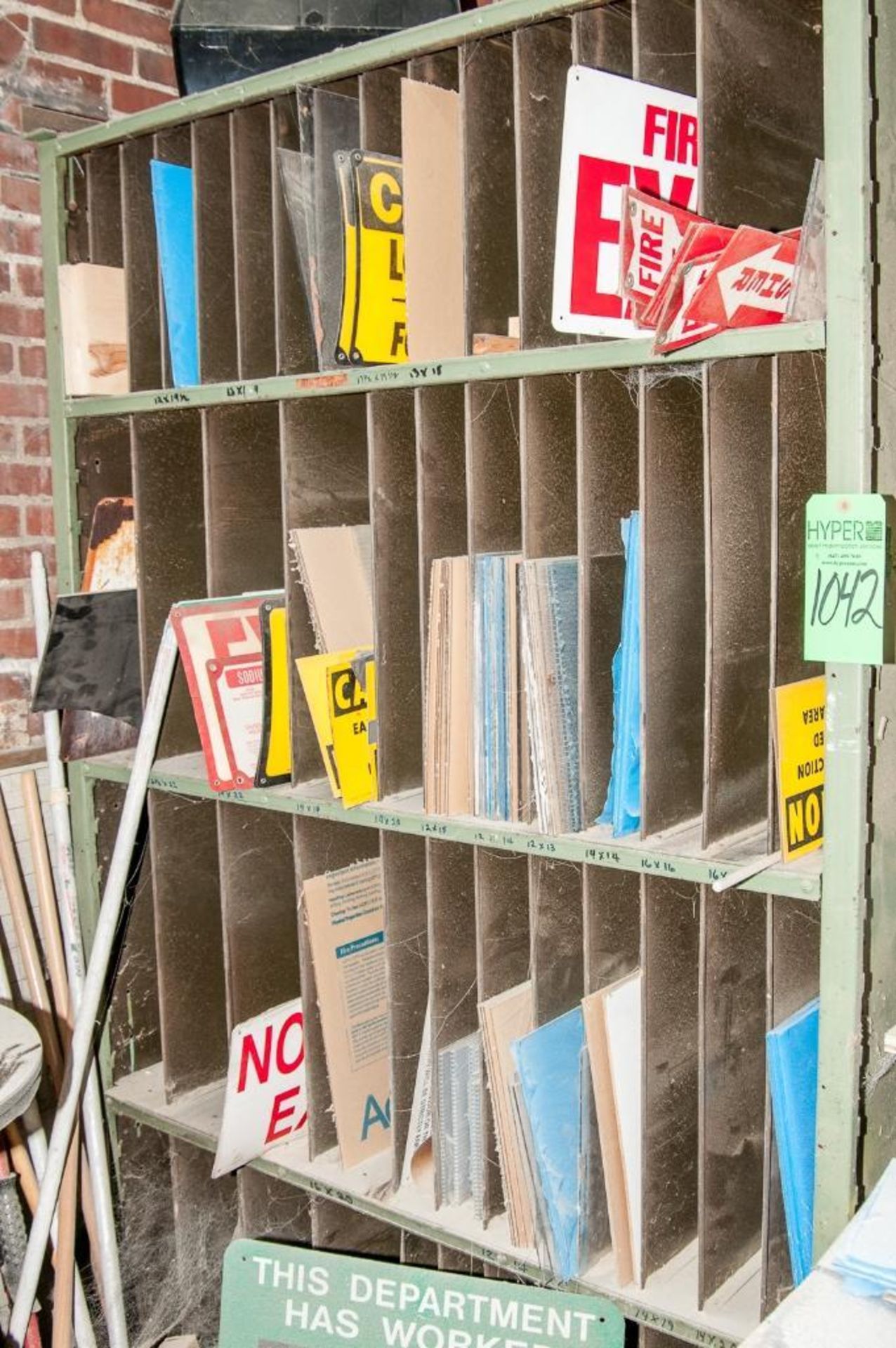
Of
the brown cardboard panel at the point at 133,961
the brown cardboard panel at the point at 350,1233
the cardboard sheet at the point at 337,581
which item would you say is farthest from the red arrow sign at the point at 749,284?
the brown cardboard panel at the point at 350,1233

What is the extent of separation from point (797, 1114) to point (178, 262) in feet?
4.95

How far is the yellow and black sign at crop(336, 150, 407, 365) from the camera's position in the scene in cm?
163

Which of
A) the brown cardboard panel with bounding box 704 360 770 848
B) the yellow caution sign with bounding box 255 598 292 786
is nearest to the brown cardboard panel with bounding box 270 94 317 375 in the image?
the yellow caution sign with bounding box 255 598 292 786

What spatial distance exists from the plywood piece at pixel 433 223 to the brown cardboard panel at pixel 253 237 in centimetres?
27

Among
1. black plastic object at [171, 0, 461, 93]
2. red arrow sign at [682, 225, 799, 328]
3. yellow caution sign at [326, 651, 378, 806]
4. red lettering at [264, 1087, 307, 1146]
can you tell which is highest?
black plastic object at [171, 0, 461, 93]

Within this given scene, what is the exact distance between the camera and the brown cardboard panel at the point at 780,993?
1446 millimetres

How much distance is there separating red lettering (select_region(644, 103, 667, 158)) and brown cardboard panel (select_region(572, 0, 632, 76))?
0.06m

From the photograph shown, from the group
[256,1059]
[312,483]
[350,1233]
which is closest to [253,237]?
[312,483]

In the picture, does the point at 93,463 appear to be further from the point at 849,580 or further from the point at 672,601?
the point at 849,580

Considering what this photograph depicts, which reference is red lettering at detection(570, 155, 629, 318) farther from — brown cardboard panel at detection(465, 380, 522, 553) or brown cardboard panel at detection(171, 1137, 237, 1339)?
brown cardboard panel at detection(171, 1137, 237, 1339)

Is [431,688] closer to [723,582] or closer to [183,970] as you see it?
[723,582]

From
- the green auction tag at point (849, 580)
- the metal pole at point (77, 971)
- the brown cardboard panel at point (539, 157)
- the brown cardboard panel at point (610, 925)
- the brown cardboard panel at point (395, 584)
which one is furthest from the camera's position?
the metal pole at point (77, 971)

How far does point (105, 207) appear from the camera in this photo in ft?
6.76

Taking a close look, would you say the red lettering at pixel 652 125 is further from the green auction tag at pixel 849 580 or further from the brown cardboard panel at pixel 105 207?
the brown cardboard panel at pixel 105 207
